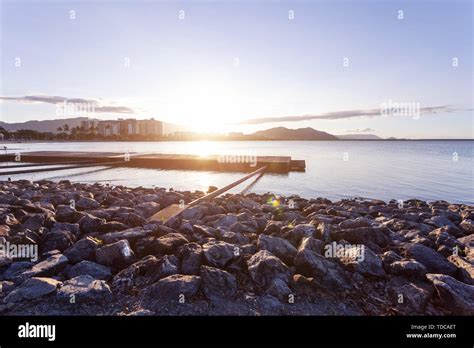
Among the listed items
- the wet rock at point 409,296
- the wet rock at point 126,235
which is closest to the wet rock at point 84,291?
the wet rock at point 126,235

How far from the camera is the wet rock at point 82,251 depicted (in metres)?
5.33

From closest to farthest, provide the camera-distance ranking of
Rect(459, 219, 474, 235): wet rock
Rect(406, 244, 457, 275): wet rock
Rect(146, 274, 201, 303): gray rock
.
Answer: Rect(146, 274, 201, 303): gray rock, Rect(406, 244, 457, 275): wet rock, Rect(459, 219, 474, 235): wet rock

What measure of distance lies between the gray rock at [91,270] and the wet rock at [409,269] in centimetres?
490

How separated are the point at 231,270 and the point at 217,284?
0.51m

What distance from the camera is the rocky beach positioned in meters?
4.04

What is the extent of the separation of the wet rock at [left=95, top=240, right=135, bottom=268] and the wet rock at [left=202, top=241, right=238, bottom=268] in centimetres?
141

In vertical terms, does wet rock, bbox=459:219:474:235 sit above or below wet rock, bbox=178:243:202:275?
below
